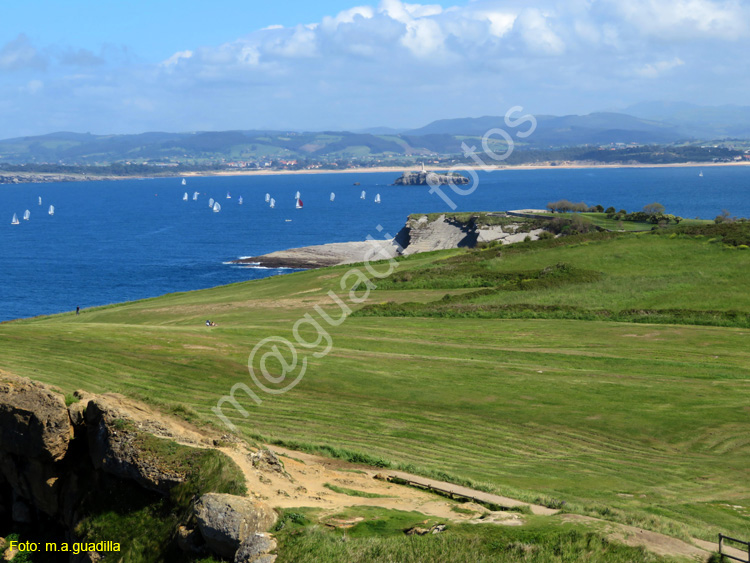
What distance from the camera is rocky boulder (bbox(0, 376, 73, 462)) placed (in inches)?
766

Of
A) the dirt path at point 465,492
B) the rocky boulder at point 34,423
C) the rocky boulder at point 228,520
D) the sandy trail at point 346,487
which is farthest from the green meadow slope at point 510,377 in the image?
the rocky boulder at point 228,520

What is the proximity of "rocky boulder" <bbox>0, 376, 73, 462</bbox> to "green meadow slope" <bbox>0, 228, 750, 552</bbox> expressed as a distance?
10.6 ft

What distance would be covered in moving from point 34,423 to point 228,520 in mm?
7437

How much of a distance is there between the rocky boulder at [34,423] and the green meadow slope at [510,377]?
3.22 m

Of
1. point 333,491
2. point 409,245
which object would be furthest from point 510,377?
point 409,245

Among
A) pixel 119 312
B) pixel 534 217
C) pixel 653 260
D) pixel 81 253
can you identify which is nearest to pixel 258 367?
pixel 119 312

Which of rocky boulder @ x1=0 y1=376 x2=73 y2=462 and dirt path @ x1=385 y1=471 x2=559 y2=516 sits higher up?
rocky boulder @ x1=0 y1=376 x2=73 y2=462

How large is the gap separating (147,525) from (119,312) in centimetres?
4333

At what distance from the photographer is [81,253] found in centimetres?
13900

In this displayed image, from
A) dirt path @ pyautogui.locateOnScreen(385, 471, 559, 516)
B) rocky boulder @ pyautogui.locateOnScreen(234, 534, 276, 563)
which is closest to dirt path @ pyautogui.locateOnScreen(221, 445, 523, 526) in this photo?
dirt path @ pyautogui.locateOnScreen(385, 471, 559, 516)

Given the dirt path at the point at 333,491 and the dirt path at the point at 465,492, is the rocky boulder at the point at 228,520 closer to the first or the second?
the dirt path at the point at 333,491

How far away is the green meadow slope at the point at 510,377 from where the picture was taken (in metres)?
23.0

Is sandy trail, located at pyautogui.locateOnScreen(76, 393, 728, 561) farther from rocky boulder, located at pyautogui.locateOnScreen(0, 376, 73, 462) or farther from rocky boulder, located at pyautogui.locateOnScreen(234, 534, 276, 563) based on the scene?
rocky boulder, located at pyautogui.locateOnScreen(234, 534, 276, 563)

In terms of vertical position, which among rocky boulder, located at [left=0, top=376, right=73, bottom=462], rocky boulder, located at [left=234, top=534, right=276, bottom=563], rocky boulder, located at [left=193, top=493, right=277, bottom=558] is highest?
rocky boulder, located at [left=0, top=376, right=73, bottom=462]
